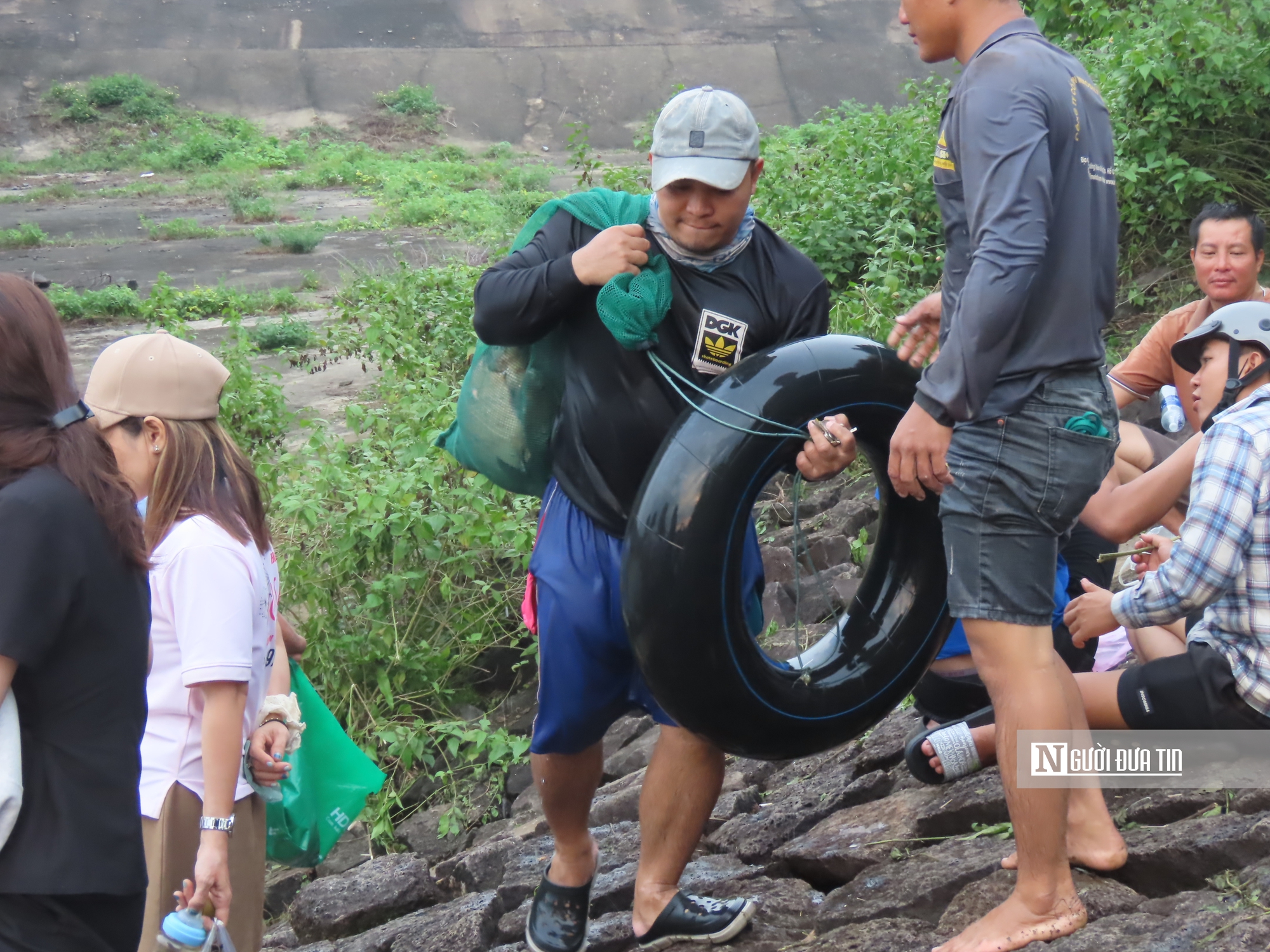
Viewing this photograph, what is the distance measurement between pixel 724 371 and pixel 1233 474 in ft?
3.59

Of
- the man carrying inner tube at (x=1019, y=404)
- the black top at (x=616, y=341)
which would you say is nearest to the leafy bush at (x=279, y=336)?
the black top at (x=616, y=341)

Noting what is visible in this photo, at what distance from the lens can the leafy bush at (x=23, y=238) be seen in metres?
19.3

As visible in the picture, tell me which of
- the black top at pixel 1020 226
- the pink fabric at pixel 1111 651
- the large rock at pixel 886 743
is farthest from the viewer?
the large rock at pixel 886 743

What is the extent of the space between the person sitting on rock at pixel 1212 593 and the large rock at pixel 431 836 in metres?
2.87

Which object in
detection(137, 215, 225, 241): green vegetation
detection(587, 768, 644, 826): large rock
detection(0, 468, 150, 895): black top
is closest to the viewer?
detection(0, 468, 150, 895): black top

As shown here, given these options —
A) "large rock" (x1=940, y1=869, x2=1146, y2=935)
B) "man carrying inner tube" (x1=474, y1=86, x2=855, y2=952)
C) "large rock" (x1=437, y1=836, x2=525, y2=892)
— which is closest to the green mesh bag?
"man carrying inner tube" (x1=474, y1=86, x2=855, y2=952)

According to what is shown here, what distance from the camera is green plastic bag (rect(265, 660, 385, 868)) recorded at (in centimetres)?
295

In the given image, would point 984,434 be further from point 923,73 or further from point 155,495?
point 923,73

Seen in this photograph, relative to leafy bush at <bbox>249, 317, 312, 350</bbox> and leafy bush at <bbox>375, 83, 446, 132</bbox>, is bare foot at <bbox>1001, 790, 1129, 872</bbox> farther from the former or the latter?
leafy bush at <bbox>375, 83, 446, 132</bbox>

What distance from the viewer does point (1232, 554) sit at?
8.79 feet

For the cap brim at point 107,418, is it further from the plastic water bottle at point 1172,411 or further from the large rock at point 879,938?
the plastic water bottle at point 1172,411

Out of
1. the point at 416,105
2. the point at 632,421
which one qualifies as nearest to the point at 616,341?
the point at 632,421

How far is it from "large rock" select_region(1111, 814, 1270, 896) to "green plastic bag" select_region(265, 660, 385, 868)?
177 cm

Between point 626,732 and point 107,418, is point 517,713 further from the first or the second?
point 107,418
